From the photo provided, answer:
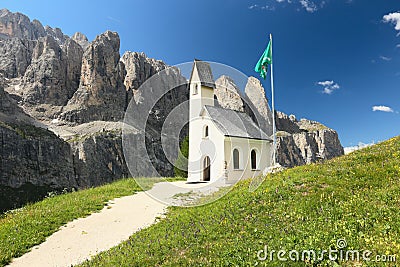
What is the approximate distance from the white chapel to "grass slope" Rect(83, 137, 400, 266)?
16.3 meters

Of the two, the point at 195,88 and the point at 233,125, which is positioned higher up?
the point at 195,88

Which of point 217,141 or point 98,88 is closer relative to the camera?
point 217,141

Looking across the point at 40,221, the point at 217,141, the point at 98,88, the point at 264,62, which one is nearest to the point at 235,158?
the point at 217,141

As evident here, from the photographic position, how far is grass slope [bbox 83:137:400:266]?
7832 mm

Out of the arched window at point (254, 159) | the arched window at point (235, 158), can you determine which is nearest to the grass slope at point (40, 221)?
the arched window at point (235, 158)

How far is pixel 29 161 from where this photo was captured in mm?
103625

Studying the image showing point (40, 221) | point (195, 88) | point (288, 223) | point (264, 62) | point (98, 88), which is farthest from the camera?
point (98, 88)

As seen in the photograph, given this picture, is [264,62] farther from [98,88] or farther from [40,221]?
[98,88]

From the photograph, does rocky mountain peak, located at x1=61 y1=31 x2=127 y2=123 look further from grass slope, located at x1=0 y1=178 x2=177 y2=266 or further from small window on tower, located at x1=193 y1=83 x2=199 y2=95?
grass slope, located at x1=0 y1=178 x2=177 y2=266

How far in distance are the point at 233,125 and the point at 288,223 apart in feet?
84.7

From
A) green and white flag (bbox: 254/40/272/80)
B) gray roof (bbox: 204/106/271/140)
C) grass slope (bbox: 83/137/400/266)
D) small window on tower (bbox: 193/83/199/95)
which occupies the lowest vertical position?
grass slope (bbox: 83/137/400/266)

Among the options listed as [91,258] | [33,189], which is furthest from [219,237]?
[33,189]

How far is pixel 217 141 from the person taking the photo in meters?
32.0

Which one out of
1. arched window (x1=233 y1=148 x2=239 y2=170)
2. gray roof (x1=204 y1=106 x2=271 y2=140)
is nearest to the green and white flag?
gray roof (x1=204 y1=106 x2=271 y2=140)
